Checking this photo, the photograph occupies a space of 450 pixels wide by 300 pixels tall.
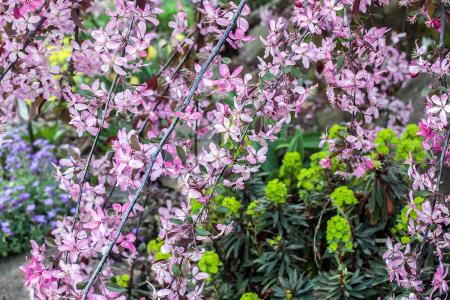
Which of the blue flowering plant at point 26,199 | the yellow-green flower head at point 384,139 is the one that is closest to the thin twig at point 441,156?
the yellow-green flower head at point 384,139

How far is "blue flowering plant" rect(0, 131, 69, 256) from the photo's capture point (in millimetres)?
3211

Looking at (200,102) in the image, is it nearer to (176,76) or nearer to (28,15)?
(176,76)

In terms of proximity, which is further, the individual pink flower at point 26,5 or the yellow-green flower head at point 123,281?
the yellow-green flower head at point 123,281

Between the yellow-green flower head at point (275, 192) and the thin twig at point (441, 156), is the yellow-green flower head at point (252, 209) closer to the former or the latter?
the yellow-green flower head at point (275, 192)

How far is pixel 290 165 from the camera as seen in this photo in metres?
2.58

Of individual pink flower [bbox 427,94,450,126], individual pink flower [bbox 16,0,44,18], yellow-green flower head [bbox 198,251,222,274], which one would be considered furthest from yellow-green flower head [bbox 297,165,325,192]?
individual pink flower [bbox 16,0,44,18]

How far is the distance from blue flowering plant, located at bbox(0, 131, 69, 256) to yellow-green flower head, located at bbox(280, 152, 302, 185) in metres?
1.15

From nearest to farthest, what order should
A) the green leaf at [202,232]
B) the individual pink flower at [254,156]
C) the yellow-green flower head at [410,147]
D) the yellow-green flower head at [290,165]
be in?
the green leaf at [202,232], the individual pink flower at [254,156], the yellow-green flower head at [410,147], the yellow-green flower head at [290,165]

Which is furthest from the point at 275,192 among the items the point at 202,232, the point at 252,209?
the point at 202,232

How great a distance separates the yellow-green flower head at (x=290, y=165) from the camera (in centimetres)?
257

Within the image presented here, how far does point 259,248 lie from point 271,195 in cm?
22

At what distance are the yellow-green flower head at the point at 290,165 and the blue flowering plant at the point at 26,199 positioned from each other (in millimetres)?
1154

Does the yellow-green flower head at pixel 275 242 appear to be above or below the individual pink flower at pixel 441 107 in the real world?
below

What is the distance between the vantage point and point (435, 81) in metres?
1.75
